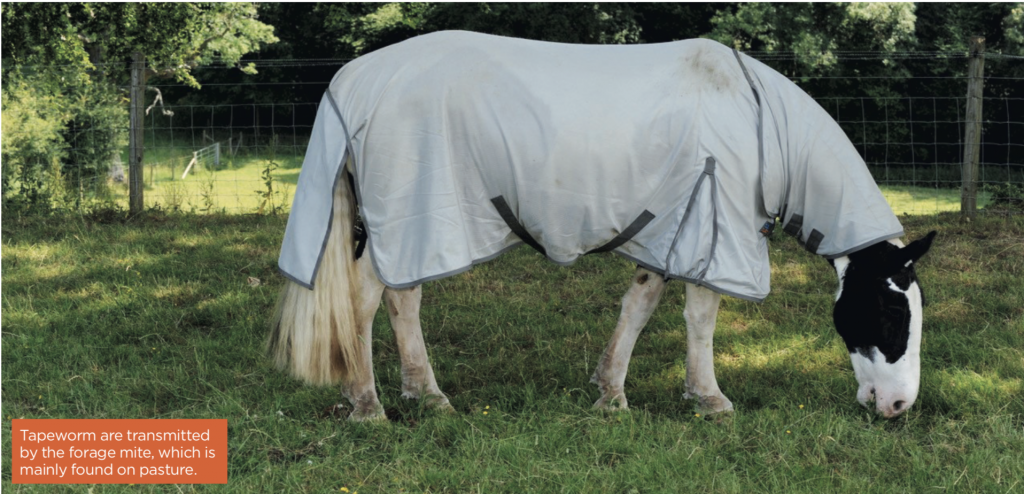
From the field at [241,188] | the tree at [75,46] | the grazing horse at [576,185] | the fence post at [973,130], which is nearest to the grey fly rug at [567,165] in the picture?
the grazing horse at [576,185]

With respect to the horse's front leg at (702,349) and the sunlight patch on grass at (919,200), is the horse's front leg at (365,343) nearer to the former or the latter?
the horse's front leg at (702,349)

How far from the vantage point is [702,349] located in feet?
13.0

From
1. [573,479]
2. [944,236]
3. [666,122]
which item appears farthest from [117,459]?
[944,236]

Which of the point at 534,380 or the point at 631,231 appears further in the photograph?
the point at 534,380

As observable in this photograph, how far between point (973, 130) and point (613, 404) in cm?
584

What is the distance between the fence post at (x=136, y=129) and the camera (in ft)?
27.8

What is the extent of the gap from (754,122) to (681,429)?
53.1 inches

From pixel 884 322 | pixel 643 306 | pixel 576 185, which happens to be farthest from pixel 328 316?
pixel 884 322

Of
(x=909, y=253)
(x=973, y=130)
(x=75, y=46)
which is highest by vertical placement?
(x=75, y=46)

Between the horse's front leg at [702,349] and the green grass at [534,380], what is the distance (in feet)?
0.46

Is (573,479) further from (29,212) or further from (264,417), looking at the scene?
(29,212)

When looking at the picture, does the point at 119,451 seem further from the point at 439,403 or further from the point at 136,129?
the point at 136,129

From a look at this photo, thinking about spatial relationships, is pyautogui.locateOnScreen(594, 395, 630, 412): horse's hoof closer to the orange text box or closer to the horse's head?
the horse's head

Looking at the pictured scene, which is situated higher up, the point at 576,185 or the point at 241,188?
the point at 576,185
